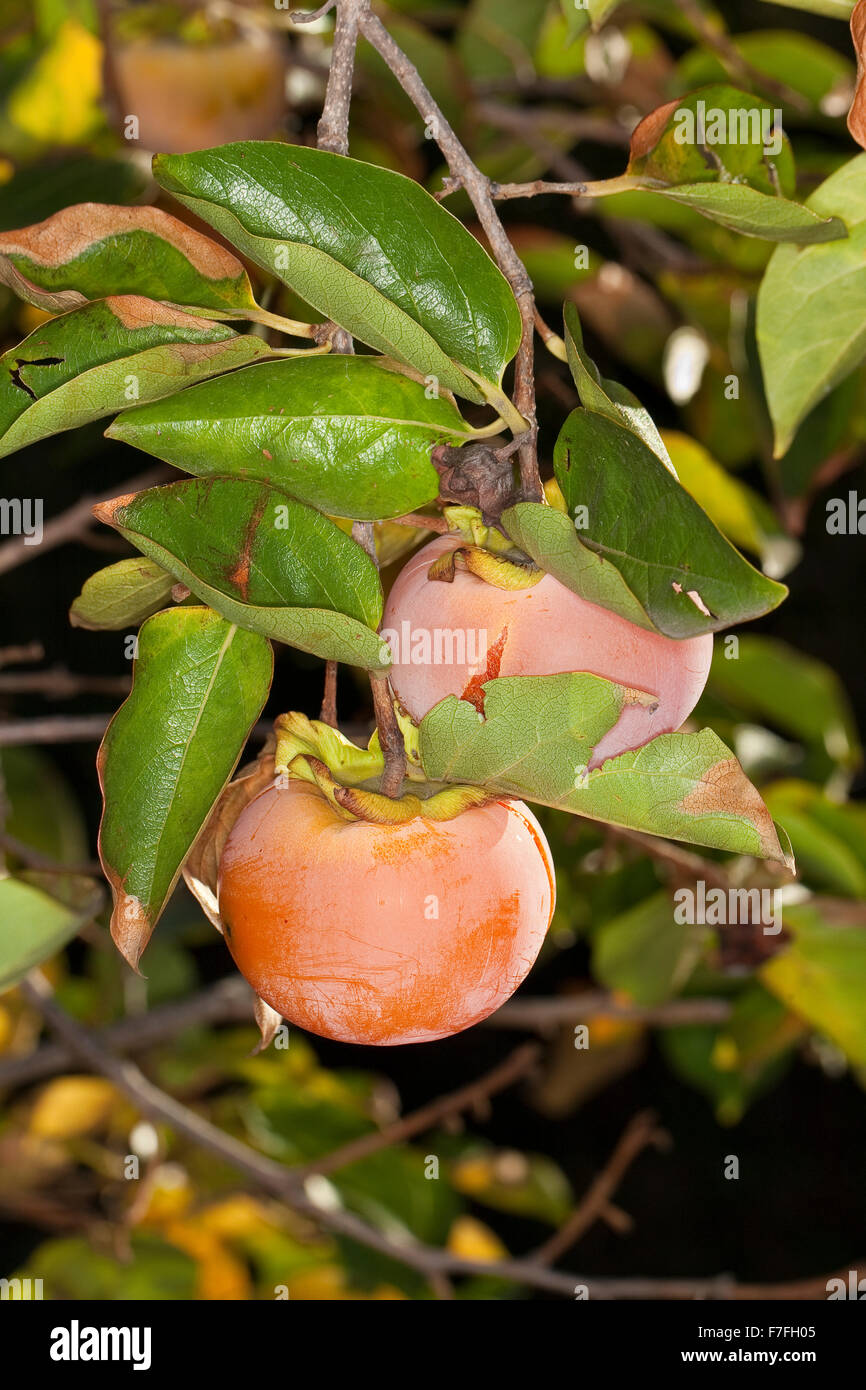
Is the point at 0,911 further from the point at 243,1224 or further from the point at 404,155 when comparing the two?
the point at 243,1224

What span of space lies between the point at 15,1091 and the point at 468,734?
4.62 ft

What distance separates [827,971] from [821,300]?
0.51 meters

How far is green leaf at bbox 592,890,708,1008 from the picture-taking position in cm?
92

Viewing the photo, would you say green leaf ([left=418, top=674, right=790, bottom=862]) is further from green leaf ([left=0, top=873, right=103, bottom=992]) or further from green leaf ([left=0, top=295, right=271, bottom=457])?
green leaf ([left=0, top=873, right=103, bottom=992])

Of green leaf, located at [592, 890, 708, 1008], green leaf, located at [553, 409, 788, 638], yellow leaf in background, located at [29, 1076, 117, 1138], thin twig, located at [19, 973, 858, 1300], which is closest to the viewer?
green leaf, located at [553, 409, 788, 638]

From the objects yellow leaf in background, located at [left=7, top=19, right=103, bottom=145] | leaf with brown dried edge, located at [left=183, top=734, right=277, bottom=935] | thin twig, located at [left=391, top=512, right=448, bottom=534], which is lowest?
leaf with brown dried edge, located at [left=183, top=734, right=277, bottom=935]

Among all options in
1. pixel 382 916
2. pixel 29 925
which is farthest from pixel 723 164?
pixel 29 925

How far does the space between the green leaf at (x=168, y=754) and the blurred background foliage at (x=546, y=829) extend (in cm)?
11

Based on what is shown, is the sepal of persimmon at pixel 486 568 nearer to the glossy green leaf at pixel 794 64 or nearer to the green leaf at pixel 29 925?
the green leaf at pixel 29 925

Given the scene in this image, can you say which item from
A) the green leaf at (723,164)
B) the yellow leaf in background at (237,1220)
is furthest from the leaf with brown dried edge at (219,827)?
the yellow leaf in background at (237,1220)

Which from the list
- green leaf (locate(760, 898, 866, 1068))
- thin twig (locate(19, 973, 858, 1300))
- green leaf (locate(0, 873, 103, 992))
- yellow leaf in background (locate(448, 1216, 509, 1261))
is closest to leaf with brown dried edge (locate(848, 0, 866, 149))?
green leaf (locate(0, 873, 103, 992))

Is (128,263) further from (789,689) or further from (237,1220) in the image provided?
(237,1220)

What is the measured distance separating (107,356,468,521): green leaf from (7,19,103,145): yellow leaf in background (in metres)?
0.72
